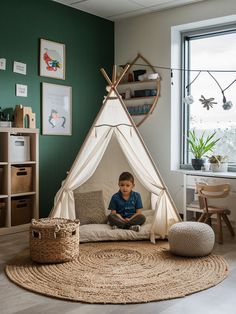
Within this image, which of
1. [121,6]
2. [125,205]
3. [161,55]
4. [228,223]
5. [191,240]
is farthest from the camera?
[161,55]

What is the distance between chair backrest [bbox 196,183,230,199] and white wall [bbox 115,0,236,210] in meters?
1.00

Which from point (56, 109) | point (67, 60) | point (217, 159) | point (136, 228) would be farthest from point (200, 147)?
point (67, 60)

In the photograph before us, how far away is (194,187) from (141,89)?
65.0 inches

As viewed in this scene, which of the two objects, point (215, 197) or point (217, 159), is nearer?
point (215, 197)

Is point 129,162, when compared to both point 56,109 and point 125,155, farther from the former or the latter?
point 56,109

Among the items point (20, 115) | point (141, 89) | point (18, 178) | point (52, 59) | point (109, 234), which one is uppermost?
point (52, 59)

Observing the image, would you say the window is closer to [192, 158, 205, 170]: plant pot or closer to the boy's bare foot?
[192, 158, 205, 170]: plant pot

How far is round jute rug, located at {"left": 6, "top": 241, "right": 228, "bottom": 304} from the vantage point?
289cm

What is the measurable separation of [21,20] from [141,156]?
212cm

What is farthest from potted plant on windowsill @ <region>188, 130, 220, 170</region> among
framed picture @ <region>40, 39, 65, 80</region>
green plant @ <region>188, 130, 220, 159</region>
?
framed picture @ <region>40, 39, 65, 80</region>

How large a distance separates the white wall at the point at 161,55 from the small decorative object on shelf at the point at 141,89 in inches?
2.8

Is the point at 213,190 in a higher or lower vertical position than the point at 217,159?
lower

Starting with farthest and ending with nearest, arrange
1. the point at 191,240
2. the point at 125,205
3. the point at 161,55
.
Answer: the point at 161,55 < the point at 125,205 < the point at 191,240

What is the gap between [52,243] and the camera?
11.5 ft
